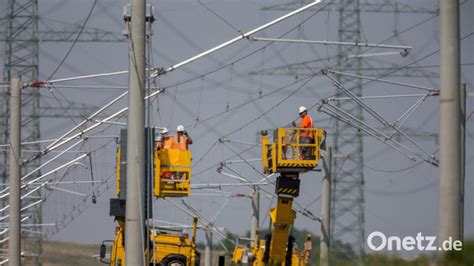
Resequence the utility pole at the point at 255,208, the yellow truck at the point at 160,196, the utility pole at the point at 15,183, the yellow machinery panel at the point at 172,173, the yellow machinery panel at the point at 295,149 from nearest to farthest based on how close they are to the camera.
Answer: the yellow truck at the point at 160,196, the yellow machinery panel at the point at 295,149, the yellow machinery panel at the point at 172,173, the utility pole at the point at 15,183, the utility pole at the point at 255,208

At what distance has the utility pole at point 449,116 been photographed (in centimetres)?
2125

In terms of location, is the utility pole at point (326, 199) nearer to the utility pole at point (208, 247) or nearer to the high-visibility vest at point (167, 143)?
the high-visibility vest at point (167, 143)

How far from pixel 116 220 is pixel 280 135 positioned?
551 centimetres

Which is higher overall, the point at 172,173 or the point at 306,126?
the point at 306,126

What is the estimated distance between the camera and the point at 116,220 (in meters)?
34.2

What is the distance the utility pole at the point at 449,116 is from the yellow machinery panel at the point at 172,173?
1094 centimetres

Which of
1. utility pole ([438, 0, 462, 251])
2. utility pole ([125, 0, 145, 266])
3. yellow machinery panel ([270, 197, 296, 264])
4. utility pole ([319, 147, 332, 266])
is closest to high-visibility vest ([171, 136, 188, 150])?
yellow machinery panel ([270, 197, 296, 264])

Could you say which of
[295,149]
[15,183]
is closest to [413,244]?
[295,149]

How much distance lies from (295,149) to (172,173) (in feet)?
9.82

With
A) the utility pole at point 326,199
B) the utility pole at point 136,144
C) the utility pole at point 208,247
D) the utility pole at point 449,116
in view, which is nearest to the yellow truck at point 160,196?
the utility pole at point 136,144

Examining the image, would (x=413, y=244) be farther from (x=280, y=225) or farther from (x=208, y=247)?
(x=208, y=247)

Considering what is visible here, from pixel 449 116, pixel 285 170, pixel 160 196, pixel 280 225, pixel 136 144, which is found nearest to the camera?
pixel 449 116

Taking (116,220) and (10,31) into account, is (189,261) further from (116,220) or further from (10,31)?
(10,31)

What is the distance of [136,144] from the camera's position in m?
24.2
